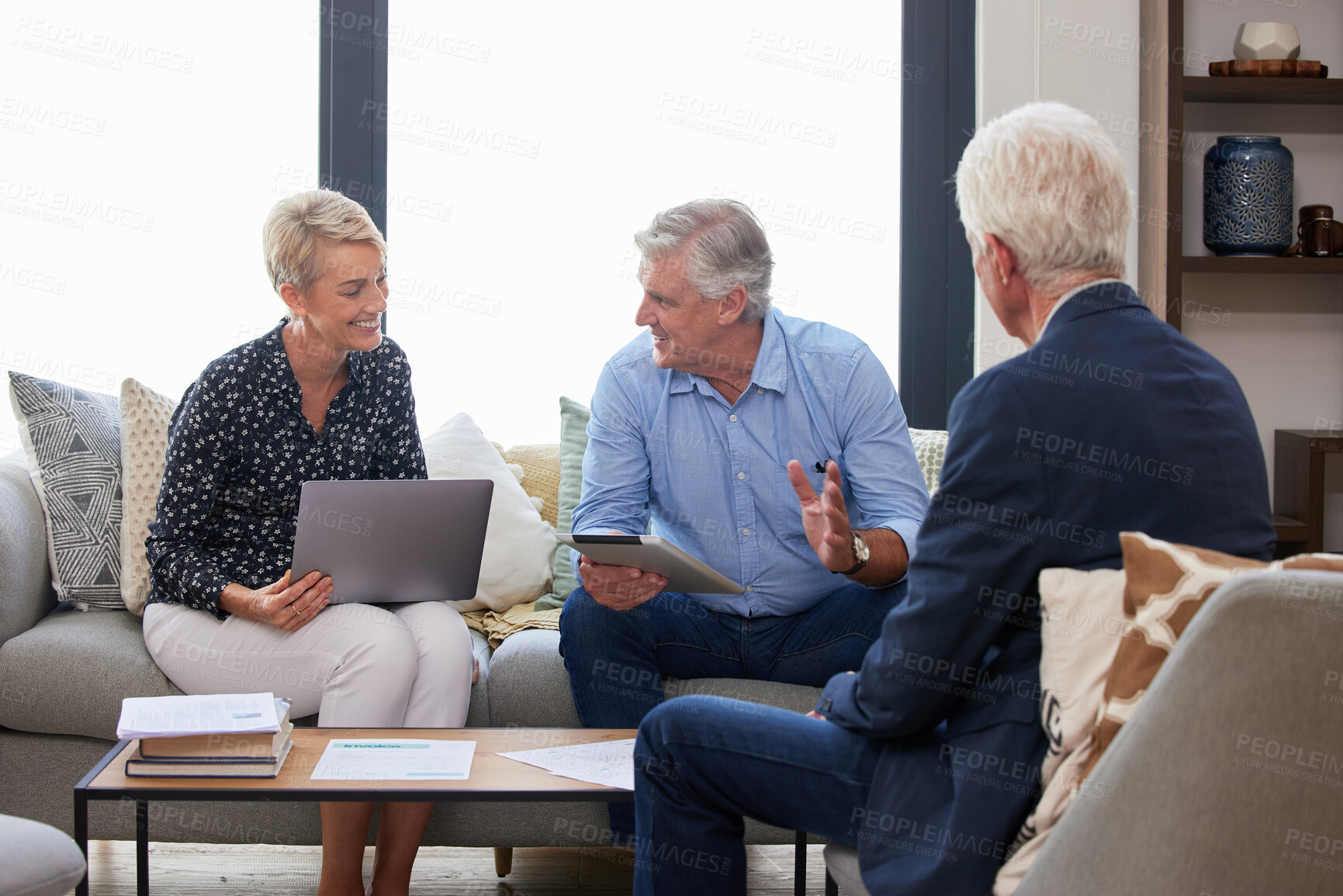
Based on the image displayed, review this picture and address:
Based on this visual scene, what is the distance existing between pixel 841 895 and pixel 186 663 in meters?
1.16

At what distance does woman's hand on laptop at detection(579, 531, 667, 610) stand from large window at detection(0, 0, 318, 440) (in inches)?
60.6

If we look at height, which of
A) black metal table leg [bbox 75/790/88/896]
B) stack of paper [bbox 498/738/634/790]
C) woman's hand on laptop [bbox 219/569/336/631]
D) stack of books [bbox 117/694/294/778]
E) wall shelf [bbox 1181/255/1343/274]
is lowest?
black metal table leg [bbox 75/790/88/896]

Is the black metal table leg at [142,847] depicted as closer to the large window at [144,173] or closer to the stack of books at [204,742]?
the stack of books at [204,742]

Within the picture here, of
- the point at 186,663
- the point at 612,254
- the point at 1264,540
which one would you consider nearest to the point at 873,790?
the point at 1264,540

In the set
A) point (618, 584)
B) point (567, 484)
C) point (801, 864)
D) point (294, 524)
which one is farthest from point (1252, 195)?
point (294, 524)

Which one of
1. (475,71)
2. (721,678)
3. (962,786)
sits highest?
(475,71)

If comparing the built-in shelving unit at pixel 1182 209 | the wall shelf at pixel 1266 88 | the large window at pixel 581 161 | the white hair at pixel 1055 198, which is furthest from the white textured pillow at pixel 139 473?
the wall shelf at pixel 1266 88

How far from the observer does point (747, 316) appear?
1992 mm

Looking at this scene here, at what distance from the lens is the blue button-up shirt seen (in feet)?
6.31

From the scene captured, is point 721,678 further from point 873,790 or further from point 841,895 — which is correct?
point 873,790

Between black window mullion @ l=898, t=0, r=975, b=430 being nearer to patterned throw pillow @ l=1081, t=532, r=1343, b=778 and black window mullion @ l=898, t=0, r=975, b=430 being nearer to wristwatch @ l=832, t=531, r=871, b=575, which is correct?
wristwatch @ l=832, t=531, r=871, b=575

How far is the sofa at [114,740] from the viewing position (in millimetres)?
1822

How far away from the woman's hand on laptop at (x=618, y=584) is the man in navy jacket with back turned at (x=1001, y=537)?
55 centimetres

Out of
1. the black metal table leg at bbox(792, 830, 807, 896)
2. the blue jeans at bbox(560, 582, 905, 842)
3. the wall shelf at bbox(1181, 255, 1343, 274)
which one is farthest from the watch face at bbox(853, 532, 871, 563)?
the wall shelf at bbox(1181, 255, 1343, 274)
